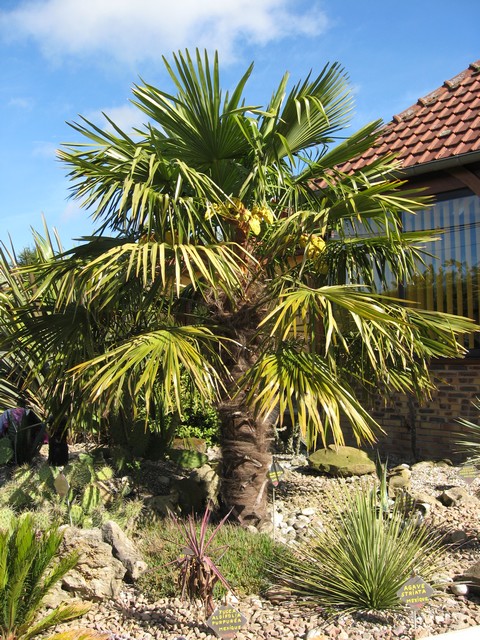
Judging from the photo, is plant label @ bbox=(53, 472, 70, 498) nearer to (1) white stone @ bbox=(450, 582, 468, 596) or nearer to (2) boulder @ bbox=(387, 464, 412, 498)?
(2) boulder @ bbox=(387, 464, 412, 498)

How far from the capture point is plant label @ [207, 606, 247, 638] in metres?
3.66

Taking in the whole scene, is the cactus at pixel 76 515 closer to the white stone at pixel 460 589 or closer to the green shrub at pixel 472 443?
the white stone at pixel 460 589

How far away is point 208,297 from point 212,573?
2.43 metres

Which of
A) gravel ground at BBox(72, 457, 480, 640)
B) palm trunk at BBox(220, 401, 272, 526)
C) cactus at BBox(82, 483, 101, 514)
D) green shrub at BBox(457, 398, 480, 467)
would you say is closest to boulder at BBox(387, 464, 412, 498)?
green shrub at BBox(457, 398, 480, 467)

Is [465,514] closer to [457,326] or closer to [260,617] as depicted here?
[457,326]

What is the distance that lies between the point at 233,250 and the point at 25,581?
3118mm

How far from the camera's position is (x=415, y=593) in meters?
3.84

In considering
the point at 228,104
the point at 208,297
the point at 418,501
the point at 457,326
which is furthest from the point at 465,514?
the point at 228,104

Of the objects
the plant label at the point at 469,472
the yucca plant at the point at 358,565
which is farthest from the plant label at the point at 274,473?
the plant label at the point at 469,472

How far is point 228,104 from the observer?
545 cm

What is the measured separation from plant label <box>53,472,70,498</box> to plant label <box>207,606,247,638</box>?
251cm

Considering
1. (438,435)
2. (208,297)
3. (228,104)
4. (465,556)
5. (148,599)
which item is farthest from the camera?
(438,435)

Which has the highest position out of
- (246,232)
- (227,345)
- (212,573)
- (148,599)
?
(246,232)

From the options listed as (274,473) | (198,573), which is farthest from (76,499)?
(198,573)
